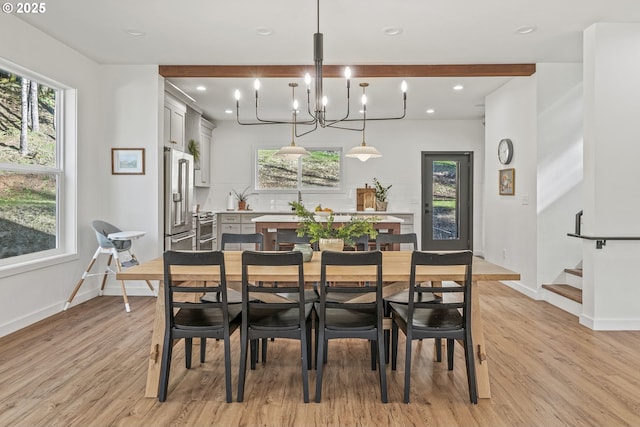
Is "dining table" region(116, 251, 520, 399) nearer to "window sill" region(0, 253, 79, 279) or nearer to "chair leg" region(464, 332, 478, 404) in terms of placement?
"chair leg" region(464, 332, 478, 404)

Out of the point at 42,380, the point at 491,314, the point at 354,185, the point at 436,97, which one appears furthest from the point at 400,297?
the point at 354,185

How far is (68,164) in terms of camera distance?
176 inches

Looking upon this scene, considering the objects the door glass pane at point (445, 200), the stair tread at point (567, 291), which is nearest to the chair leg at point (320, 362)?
the stair tread at point (567, 291)

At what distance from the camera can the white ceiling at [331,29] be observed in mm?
3404

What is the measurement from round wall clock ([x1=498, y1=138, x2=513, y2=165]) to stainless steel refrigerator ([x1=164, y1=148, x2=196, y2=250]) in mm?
4165

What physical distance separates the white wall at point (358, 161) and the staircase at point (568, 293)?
11.5ft

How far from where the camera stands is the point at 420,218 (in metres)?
8.17

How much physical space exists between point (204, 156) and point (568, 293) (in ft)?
19.0

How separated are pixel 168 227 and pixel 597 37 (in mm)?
4762

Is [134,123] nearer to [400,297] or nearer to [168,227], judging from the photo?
[168,227]

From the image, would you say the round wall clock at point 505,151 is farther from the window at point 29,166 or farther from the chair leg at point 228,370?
the window at point 29,166

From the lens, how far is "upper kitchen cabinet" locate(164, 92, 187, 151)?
215 inches

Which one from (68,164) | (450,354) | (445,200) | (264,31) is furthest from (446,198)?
(68,164)

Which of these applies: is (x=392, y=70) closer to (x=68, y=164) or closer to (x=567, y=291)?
(x=567, y=291)
